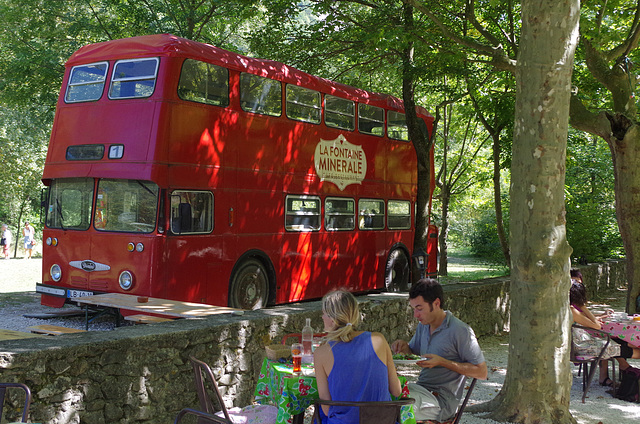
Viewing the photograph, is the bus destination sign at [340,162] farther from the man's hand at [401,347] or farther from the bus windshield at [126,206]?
the man's hand at [401,347]

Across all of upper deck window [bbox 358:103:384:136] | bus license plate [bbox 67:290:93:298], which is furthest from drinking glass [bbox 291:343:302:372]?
upper deck window [bbox 358:103:384:136]

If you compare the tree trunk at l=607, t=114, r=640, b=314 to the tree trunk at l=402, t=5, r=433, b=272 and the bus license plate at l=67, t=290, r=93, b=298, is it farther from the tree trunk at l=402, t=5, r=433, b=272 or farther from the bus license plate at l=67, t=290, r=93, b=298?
the bus license plate at l=67, t=290, r=93, b=298

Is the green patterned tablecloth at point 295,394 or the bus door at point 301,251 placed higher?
the bus door at point 301,251

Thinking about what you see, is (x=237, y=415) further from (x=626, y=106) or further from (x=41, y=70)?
(x=41, y=70)

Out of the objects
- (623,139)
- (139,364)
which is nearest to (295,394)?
(139,364)

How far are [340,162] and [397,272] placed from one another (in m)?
3.66

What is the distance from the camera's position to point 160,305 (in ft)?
28.2

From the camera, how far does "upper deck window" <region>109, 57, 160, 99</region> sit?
996 centimetres

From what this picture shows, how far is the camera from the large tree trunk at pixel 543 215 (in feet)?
19.5

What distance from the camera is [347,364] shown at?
3.95m

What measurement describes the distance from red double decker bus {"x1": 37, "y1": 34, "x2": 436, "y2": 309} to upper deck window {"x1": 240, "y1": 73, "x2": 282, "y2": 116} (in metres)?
0.03

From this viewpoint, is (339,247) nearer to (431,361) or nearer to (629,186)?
(629,186)

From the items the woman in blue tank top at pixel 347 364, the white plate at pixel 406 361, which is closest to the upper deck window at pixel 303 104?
the white plate at pixel 406 361

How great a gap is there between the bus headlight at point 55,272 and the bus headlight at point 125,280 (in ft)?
4.39
